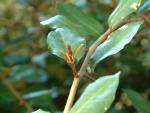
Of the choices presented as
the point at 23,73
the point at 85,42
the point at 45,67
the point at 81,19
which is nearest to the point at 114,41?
the point at 85,42

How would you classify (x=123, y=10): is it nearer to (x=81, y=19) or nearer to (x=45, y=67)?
(x=81, y=19)

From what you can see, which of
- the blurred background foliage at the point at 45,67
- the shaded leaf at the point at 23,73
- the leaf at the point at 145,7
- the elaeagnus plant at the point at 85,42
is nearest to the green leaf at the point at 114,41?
the elaeagnus plant at the point at 85,42

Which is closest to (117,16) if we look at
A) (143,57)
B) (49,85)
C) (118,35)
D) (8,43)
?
(118,35)

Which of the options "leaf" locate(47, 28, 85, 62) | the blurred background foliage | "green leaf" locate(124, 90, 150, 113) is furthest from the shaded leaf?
"leaf" locate(47, 28, 85, 62)

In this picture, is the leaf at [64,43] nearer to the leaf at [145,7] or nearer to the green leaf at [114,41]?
the green leaf at [114,41]

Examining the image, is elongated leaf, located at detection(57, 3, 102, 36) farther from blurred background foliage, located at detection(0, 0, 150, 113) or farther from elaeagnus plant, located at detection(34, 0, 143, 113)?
blurred background foliage, located at detection(0, 0, 150, 113)
